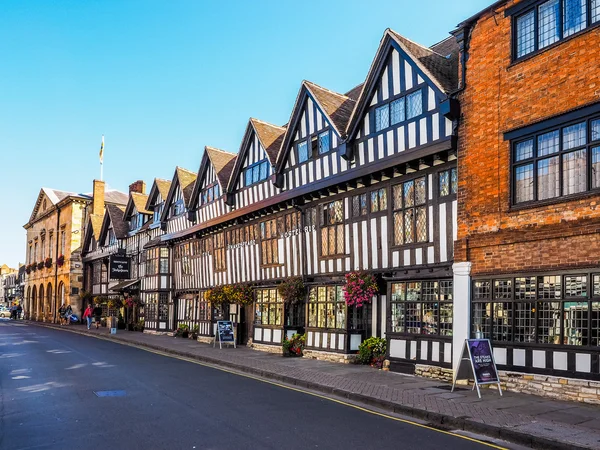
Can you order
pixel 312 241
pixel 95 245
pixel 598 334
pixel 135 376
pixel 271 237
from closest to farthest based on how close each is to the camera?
pixel 598 334
pixel 135 376
pixel 312 241
pixel 271 237
pixel 95 245

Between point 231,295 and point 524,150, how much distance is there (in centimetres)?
1484

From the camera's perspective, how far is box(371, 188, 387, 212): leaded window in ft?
53.7

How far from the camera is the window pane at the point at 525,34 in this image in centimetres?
1221

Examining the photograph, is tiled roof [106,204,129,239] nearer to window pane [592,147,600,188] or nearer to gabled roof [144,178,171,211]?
gabled roof [144,178,171,211]

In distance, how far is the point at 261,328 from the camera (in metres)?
22.5

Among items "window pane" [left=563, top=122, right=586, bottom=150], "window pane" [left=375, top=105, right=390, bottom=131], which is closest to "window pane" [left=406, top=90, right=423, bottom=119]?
"window pane" [left=375, top=105, right=390, bottom=131]

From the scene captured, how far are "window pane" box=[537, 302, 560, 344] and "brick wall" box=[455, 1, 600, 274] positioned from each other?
81 cm

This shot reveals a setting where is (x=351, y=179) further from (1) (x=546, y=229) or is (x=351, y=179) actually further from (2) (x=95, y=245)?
(2) (x=95, y=245)

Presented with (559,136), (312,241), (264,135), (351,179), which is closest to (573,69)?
(559,136)

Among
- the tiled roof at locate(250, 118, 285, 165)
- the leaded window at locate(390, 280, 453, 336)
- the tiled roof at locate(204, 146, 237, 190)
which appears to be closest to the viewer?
the leaded window at locate(390, 280, 453, 336)

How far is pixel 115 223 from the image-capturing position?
1704 inches

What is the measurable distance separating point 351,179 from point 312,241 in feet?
11.0

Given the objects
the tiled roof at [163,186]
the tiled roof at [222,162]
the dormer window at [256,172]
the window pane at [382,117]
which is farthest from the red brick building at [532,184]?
the tiled roof at [163,186]

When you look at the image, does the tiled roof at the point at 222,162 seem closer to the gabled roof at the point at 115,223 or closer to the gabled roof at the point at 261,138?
the gabled roof at the point at 261,138
